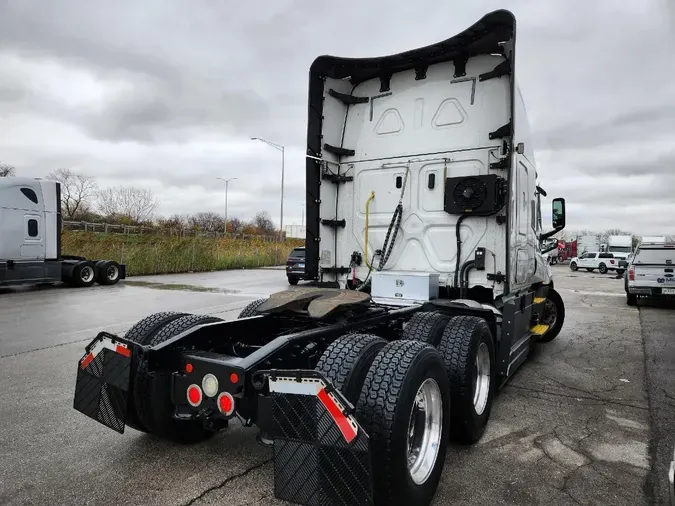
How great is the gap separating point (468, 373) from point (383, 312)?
999mm

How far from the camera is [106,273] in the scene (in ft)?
53.6

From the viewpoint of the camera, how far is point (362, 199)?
5621mm

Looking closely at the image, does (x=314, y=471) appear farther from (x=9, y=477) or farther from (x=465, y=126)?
(x=465, y=126)

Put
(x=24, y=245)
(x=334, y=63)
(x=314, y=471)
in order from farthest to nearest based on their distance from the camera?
(x=24, y=245)
(x=334, y=63)
(x=314, y=471)

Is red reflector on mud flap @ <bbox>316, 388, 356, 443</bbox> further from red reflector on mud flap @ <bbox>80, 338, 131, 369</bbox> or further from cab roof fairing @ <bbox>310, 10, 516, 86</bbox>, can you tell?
cab roof fairing @ <bbox>310, 10, 516, 86</bbox>

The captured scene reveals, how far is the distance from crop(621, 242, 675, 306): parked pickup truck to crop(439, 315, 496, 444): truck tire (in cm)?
1153

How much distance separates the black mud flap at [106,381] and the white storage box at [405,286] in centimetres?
268

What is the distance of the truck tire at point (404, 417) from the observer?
7.88ft

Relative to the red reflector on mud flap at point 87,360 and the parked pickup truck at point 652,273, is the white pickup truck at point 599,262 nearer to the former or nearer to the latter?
the parked pickup truck at point 652,273

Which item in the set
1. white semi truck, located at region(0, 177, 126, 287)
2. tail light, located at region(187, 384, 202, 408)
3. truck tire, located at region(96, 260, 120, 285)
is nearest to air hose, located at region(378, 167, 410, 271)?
tail light, located at region(187, 384, 202, 408)

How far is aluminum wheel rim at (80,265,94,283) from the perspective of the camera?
Answer: 15.7 metres

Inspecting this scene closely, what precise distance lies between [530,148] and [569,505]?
421 centimetres

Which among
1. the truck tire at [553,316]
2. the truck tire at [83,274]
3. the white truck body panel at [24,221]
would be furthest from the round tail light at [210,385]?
the truck tire at [83,274]

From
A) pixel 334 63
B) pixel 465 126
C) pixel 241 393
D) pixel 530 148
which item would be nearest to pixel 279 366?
pixel 241 393
